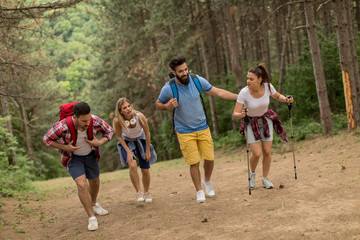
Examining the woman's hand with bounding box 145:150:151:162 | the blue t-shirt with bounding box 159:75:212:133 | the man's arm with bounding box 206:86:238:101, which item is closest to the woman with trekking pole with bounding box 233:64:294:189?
the man's arm with bounding box 206:86:238:101

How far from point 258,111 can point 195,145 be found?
123 cm

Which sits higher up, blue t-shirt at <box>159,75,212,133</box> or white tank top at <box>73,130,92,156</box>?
blue t-shirt at <box>159,75,212,133</box>

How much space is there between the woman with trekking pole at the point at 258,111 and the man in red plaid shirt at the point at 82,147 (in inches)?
92.9

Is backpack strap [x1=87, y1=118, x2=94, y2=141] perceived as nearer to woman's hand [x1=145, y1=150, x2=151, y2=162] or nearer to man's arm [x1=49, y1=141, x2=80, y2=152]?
man's arm [x1=49, y1=141, x2=80, y2=152]

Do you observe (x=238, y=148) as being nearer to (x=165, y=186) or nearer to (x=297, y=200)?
(x=165, y=186)

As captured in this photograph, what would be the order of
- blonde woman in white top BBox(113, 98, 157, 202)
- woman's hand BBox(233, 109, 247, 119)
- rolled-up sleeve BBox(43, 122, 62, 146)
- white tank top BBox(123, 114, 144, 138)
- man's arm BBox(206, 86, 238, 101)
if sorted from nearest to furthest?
rolled-up sleeve BBox(43, 122, 62, 146) → woman's hand BBox(233, 109, 247, 119) → man's arm BBox(206, 86, 238, 101) → blonde woman in white top BBox(113, 98, 157, 202) → white tank top BBox(123, 114, 144, 138)

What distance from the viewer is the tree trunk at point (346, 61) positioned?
392 inches

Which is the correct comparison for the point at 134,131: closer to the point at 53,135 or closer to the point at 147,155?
the point at 147,155

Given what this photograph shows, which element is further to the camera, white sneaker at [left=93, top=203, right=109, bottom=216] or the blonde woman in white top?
white sneaker at [left=93, top=203, right=109, bottom=216]

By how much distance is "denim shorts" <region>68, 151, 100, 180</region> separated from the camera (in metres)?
6.12

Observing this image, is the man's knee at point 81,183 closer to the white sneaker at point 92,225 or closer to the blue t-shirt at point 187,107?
the white sneaker at point 92,225

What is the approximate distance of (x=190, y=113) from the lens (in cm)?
621

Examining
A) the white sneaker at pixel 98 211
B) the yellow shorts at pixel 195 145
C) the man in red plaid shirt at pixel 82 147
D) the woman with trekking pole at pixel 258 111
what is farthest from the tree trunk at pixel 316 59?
the white sneaker at pixel 98 211

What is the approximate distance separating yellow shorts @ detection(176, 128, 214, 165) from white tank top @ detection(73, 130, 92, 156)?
1585 mm
